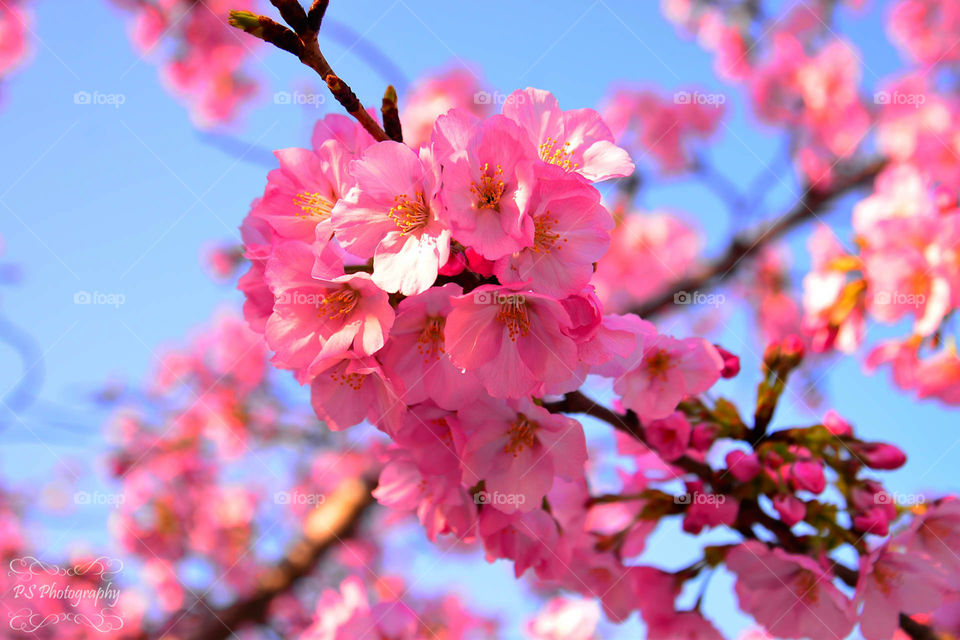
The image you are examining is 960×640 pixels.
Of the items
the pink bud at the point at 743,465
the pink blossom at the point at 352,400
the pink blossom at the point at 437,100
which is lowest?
the pink blossom at the point at 437,100

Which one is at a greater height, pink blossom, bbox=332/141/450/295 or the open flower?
the open flower

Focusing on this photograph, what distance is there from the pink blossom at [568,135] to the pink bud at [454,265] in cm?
24

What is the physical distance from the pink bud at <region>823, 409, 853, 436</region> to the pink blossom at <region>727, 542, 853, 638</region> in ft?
1.03

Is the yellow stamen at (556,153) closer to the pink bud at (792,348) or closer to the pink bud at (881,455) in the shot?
the pink bud at (792,348)

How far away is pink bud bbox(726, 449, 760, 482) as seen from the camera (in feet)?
4.56

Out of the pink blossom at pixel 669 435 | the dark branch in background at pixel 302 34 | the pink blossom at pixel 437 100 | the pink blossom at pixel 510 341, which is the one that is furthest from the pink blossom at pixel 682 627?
the pink blossom at pixel 437 100

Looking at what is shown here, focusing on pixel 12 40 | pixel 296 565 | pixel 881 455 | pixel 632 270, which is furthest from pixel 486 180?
pixel 12 40

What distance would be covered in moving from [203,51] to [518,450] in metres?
5.99

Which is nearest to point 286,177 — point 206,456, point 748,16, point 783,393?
point 783,393

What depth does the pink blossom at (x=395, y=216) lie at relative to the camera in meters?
0.95

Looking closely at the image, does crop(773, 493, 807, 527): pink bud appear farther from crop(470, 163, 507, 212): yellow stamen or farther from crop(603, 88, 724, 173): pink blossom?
crop(603, 88, 724, 173): pink blossom

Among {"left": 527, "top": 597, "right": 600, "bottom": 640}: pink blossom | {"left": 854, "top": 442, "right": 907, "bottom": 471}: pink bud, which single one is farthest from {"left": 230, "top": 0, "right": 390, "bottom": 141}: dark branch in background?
{"left": 527, "top": 597, "right": 600, "bottom": 640}: pink blossom

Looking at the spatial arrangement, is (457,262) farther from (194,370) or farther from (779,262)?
(194,370)

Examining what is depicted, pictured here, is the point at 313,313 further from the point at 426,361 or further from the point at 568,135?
the point at 568,135
